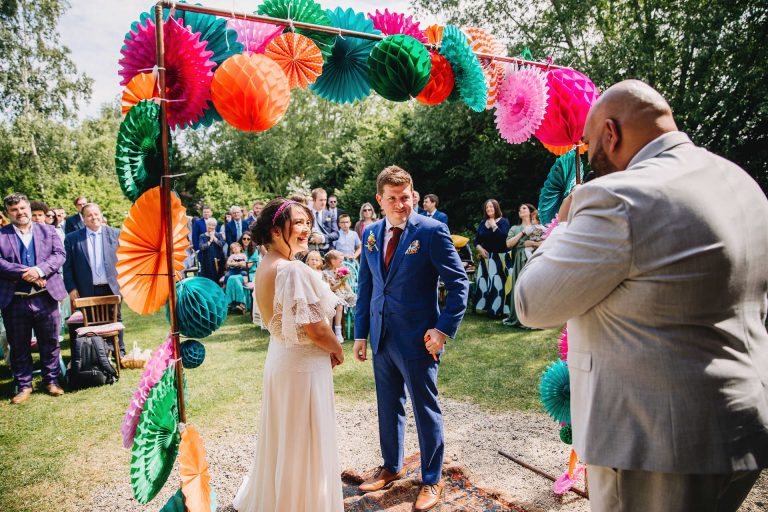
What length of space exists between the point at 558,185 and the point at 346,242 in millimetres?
6135

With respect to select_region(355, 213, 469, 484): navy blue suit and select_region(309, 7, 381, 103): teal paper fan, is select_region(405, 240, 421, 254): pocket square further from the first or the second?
select_region(309, 7, 381, 103): teal paper fan

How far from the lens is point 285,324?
8.58 ft

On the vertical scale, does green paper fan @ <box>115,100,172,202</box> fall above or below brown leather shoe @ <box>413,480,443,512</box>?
above

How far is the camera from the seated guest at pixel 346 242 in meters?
8.95

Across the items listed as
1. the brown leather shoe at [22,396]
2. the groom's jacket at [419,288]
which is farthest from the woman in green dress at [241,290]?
the groom's jacket at [419,288]

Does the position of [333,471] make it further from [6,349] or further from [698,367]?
[6,349]

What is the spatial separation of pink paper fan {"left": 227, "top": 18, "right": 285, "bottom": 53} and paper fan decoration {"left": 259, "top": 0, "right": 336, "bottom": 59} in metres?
0.07

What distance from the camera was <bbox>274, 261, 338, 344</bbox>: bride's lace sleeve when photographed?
8.50 ft

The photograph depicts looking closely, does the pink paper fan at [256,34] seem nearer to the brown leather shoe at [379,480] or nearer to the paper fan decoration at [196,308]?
the paper fan decoration at [196,308]

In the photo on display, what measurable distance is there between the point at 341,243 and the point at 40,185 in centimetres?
1718

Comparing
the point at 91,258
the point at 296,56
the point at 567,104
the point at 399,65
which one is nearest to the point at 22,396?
the point at 91,258

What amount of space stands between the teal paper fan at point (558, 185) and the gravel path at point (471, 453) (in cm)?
194

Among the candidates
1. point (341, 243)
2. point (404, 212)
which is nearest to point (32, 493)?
point (404, 212)

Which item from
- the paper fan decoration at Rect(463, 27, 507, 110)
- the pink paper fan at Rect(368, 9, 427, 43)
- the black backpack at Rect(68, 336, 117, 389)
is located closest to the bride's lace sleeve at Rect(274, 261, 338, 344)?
the pink paper fan at Rect(368, 9, 427, 43)
